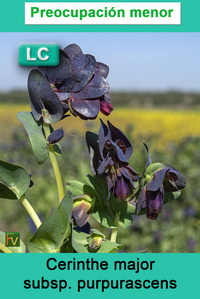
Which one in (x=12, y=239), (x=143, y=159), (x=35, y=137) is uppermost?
(x=35, y=137)

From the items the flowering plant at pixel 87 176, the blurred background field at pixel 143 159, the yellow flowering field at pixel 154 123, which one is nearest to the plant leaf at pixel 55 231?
the flowering plant at pixel 87 176

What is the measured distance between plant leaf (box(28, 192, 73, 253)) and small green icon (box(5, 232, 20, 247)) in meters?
0.04

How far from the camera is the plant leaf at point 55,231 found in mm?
470

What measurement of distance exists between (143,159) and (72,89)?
2179 millimetres

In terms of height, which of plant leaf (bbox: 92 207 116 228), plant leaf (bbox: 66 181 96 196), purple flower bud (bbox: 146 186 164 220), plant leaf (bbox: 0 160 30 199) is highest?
plant leaf (bbox: 0 160 30 199)

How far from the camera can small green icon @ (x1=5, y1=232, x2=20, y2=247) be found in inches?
21.6

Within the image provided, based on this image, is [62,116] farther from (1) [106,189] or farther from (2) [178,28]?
(2) [178,28]

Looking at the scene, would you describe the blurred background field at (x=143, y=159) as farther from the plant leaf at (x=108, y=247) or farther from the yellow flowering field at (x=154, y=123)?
the plant leaf at (x=108, y=247)

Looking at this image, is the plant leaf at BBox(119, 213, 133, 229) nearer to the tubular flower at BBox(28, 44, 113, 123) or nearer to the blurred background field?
the tubular flower at BBox(28, 44, 113, 123)

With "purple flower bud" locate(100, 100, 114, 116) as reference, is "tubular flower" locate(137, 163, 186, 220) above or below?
below

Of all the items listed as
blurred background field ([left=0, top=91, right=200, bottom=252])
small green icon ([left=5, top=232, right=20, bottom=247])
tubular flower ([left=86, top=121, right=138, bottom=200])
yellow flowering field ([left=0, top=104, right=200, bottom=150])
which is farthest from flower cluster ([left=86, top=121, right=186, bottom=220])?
yellow flowering field ([left=0, top=104, right=200, bottom=150])

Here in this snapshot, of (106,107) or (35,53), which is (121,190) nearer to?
(106,107)

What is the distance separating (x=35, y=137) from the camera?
19.1 inches

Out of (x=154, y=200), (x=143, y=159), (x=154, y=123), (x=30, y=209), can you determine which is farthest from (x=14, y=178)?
(x=154, y=123)
